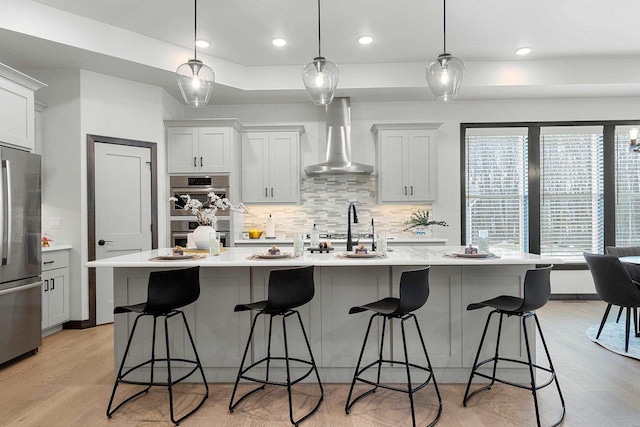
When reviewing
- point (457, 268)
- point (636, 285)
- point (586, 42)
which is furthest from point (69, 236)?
point (586, 42)

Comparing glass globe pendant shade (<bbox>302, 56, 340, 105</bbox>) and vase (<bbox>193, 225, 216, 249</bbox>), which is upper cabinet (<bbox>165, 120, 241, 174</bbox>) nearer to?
vase (<bbox>193, 225, 216, 249</bbox>)

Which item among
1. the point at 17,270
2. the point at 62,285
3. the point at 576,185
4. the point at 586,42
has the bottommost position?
the point at 62,285

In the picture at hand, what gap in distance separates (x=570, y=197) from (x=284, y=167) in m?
4.14

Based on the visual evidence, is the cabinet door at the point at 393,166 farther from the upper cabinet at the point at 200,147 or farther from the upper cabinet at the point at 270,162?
the upper cabinet at the point at 200,147

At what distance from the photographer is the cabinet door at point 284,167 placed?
577 cm

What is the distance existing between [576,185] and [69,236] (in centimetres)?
666

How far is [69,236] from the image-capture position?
4.68m

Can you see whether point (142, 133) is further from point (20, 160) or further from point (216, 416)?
point (216, 416)

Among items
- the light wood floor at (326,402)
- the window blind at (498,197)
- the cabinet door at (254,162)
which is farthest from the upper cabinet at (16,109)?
the window blind at (498,197)

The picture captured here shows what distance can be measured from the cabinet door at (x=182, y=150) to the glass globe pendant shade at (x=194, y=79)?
8.14ft

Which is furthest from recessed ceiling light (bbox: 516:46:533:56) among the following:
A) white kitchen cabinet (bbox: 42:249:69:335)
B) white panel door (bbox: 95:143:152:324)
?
white kitchen cabinet (bbox: 42:249:69:335)

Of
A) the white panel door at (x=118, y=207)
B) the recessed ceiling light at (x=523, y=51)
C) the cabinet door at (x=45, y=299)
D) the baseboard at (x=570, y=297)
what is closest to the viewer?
the cabinet door at (x=45, y=299)

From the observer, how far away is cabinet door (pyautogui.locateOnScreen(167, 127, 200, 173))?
18.0 feet

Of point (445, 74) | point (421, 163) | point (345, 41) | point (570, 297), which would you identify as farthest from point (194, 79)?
point (570, 297)
